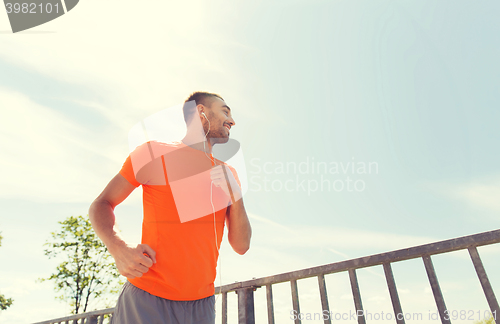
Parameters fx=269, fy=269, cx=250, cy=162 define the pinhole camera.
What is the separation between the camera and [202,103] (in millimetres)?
2141

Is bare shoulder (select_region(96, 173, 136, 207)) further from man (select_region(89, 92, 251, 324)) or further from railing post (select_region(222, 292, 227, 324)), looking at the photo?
railing post (select_region(222, 292, 227, 324))

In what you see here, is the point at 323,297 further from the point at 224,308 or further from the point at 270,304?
the point at 224,308

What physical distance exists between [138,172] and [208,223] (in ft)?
1.56

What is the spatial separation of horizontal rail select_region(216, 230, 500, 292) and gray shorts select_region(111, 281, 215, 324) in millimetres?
1159

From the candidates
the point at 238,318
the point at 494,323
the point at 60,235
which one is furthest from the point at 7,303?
the point at 494,323

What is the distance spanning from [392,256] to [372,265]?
17cm

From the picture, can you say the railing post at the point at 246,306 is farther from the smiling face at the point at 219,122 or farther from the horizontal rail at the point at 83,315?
the horizontal rail at the point at 83,315

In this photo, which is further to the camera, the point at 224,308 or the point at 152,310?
the point at 224,308

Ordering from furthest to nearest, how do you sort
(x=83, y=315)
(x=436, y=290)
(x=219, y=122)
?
(x=83, y=315), (x=219, y=122), (x=436, y=290)

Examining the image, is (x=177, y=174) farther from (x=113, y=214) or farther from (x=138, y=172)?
(x=113, y=214)

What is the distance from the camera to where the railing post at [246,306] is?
2504 mm

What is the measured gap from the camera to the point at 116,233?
127 cm

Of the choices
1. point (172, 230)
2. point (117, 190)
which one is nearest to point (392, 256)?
point (172, 230)

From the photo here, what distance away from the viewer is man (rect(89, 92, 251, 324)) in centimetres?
122
